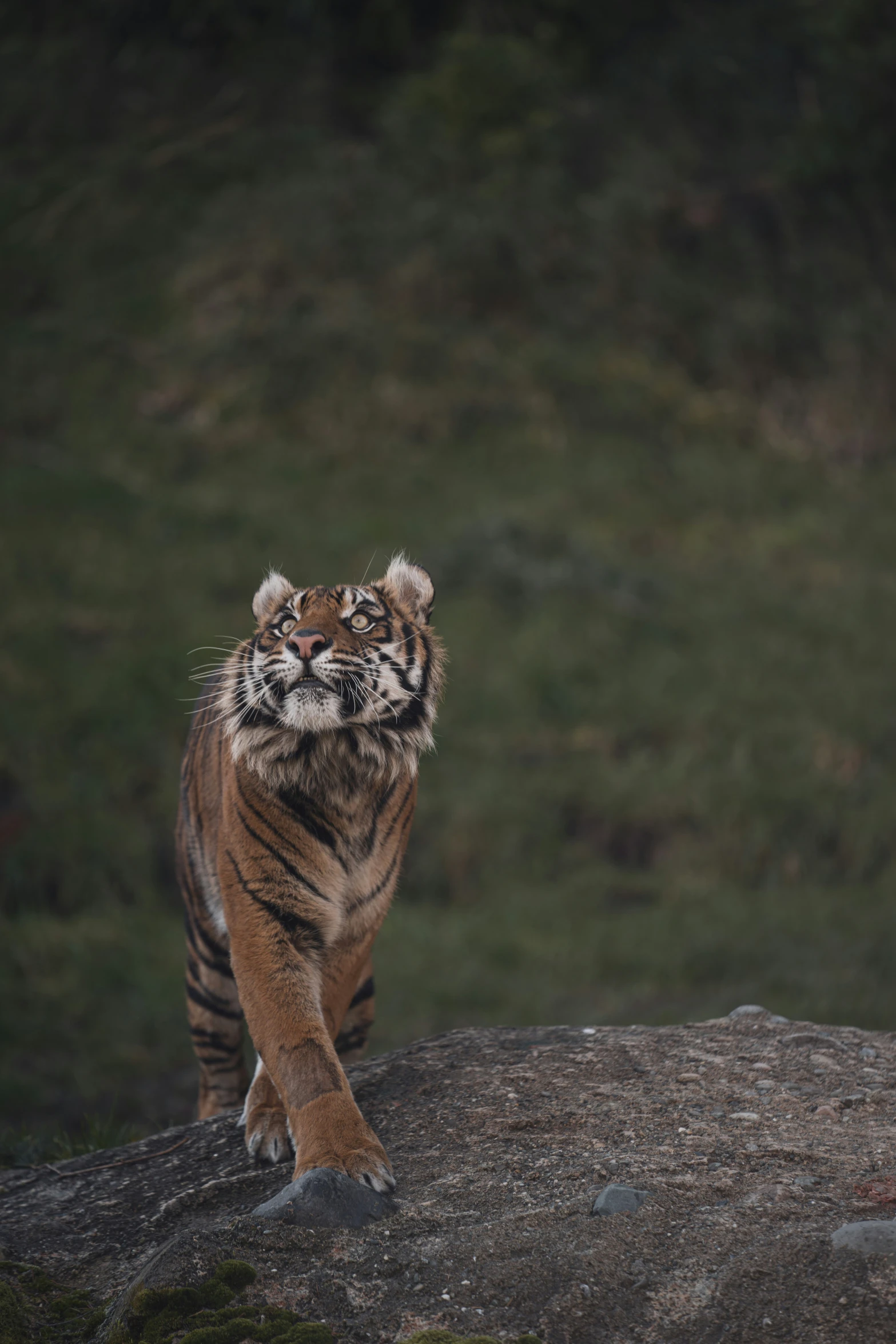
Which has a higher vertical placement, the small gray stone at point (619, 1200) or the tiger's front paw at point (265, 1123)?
the small gray stone at point (619, 1200)

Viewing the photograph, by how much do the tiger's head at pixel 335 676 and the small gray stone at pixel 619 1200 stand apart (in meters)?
1.36

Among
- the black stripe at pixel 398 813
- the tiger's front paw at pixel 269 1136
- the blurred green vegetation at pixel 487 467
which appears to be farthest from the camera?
the blurred green vegetation at pixel 487 467

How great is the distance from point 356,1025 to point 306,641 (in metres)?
1.84

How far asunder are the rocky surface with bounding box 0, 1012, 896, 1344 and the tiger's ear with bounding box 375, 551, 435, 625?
1523mm

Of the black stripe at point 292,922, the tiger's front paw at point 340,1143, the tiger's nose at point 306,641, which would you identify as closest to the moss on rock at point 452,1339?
the tiger's front paw at point 340,1143

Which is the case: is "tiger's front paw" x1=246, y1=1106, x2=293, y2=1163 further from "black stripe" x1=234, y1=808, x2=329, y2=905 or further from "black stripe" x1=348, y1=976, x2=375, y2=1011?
"black stripe" x1=348, y1=976, x2=375, y2=1011

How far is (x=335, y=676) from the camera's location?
343 cm

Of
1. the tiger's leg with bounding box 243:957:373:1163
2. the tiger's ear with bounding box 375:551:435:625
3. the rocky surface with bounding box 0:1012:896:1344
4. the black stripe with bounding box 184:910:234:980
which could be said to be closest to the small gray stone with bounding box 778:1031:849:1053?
the rocky surface with bounding box 0:1012:896:1344

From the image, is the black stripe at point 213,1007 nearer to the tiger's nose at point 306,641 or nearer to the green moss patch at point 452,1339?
the tiger's nose at point 306,641

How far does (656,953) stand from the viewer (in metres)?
8.37

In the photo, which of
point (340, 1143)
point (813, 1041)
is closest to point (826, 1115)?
point (813, 1041)

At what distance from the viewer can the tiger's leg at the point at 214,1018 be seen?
4672 mm

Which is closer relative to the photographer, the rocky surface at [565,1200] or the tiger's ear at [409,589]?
the rocky surface at [565,1200]

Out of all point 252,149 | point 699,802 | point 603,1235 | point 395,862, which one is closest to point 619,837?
point 699,802
